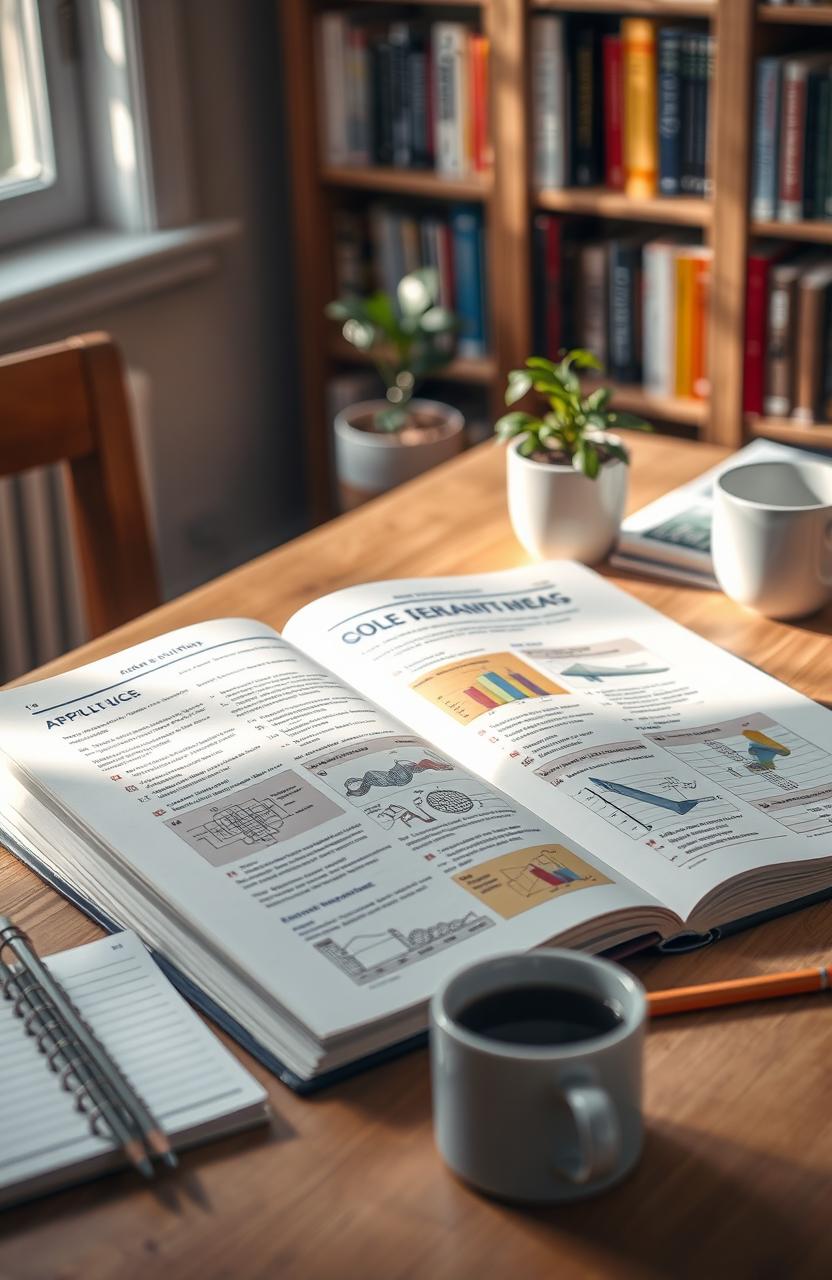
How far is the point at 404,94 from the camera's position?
2428 mm

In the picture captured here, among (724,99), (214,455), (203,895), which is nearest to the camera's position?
(203,895)

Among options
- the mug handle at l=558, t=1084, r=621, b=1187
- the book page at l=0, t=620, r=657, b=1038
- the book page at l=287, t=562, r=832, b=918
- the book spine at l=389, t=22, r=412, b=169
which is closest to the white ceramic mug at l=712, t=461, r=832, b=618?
the book page at l=287, t=562, r=832, b=918

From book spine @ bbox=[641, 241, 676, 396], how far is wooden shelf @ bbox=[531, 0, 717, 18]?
0.34m

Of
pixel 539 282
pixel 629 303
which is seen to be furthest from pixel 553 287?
pixel 629 303

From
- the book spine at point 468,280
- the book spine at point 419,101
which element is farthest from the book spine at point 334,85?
the book spine at point 468,280

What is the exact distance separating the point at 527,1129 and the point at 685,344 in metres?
1.92

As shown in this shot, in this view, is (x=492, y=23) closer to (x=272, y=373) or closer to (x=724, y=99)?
(x=724, y=99)

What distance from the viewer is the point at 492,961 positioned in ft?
2.08

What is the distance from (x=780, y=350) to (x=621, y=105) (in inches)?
17.8

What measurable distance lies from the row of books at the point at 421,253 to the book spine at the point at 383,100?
11cm

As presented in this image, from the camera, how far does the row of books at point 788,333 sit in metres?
2.19

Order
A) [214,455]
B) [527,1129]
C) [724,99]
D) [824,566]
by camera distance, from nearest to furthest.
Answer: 1. [527,1129]
2. [824,566]
3. [724,99]
4. [214,455]

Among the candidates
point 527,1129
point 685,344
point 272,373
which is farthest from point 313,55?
point 527,1129

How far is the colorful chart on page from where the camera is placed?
743 mm
